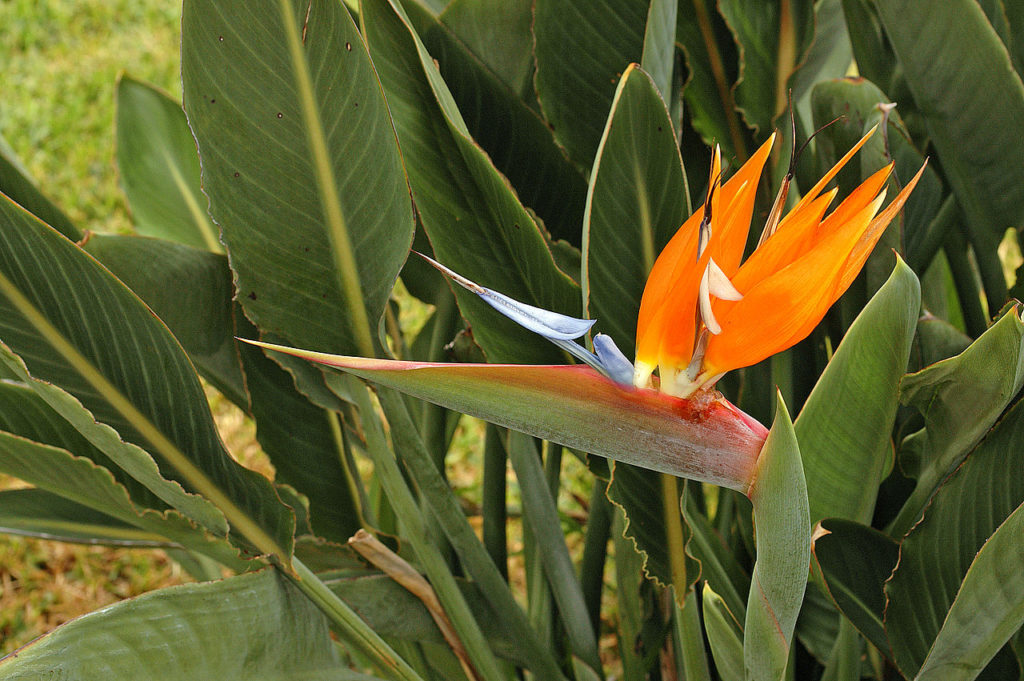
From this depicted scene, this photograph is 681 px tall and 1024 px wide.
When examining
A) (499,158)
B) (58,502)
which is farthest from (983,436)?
(58,502)

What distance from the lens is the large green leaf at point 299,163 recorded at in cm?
46

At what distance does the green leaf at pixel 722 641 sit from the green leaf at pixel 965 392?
0.47 feet

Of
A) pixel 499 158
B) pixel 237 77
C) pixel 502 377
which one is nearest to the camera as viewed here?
pixel 502 377

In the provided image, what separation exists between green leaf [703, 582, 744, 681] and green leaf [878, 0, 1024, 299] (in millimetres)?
331

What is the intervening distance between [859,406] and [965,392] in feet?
0.16

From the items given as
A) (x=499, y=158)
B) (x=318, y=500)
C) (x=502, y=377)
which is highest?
(x=499, y=158)

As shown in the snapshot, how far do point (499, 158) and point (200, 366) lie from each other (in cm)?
27

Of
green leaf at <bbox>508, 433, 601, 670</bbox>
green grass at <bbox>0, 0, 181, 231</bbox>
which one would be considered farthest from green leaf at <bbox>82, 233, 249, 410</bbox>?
green grass at <bbox>0, 0, 181, 231</bbox>

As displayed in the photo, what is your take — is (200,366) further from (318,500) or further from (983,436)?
(983,436)

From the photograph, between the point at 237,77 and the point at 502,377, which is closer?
the point at 502,377

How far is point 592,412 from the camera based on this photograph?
0.32 m

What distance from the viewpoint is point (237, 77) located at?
464 millimetres

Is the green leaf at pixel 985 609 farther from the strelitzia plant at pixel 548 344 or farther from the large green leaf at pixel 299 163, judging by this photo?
the large green leaf at pixel 299 163

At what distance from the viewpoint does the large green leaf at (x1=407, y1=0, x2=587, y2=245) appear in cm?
57
